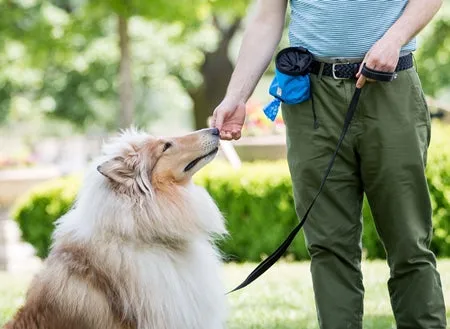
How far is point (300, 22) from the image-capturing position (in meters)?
4.62

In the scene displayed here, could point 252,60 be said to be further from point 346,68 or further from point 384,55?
point 384,55

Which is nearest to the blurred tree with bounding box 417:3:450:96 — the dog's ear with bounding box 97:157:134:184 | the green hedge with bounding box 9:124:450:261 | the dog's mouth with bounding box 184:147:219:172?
the green hedge with bounding box 9:124:450:261

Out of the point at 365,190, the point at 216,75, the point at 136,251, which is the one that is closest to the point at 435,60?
the point at 216,75

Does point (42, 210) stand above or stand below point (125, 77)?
below

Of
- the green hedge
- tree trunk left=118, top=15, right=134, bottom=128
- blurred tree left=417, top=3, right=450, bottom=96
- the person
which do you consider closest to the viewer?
the person

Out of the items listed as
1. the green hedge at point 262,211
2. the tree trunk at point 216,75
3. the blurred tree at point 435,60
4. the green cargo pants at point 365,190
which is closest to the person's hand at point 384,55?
the green cargo pants at point 365,190

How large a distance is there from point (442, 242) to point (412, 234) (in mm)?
6413

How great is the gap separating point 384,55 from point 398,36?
12 centimetres

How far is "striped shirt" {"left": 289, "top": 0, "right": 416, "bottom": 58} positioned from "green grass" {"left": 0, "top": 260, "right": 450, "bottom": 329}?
8.28 ft

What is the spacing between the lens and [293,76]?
4543 mm

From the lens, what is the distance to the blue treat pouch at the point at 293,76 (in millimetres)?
4523

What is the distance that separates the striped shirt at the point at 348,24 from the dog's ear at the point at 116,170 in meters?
1.10

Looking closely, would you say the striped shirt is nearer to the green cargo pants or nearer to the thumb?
the green cargo pants

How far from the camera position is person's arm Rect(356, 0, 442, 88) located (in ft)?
13.9
